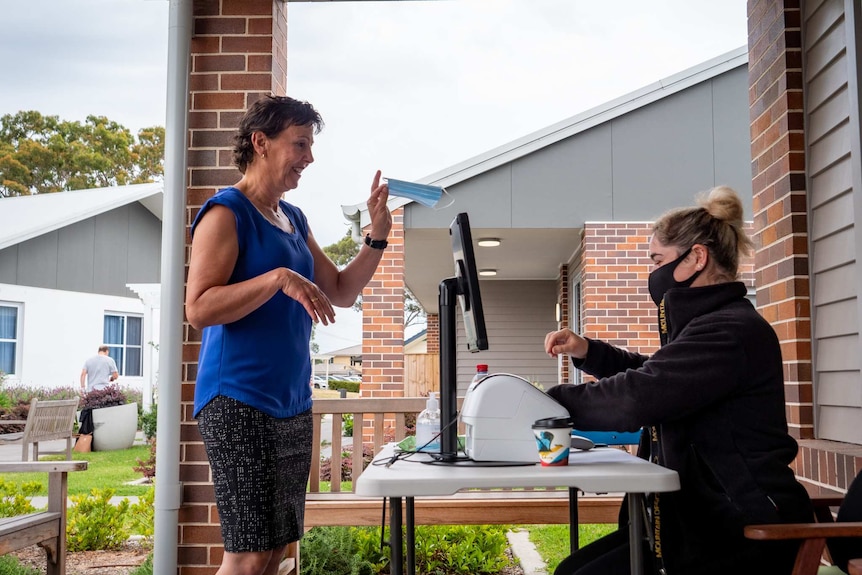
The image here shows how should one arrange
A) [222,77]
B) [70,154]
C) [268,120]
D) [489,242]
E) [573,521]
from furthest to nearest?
1. [70,154]
2. [489,242]
3. [222,77]
4. [573,521]
5. [268,120]

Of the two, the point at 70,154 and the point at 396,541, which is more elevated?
the point at 70,154

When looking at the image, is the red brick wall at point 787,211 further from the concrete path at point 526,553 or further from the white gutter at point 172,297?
the white gutter at point 172,297

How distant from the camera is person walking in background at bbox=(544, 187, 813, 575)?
173 centimetres

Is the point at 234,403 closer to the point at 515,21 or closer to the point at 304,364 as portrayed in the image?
the point at 304,364

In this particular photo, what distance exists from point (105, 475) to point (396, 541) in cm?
764

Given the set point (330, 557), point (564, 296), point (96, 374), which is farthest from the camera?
point (96, 374)

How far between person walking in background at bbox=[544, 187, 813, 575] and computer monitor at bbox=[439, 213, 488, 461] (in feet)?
0.80

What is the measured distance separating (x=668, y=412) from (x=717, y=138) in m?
6.10

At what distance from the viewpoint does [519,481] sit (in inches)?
63.0

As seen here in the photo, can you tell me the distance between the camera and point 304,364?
2150mm

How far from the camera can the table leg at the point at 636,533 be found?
5.36 ft

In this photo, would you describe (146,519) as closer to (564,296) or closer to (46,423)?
(46,423)

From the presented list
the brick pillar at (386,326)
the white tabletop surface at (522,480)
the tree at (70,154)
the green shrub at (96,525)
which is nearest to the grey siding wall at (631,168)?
the brick pillar at (386,326)

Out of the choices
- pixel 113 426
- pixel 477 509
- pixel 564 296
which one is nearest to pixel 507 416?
pixel 477 509
